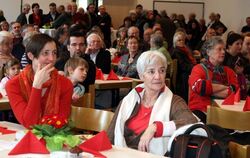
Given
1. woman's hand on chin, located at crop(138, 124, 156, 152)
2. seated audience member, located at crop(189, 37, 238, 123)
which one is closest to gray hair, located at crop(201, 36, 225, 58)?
seated audience member, located at crop(189, 37, 238, 123)

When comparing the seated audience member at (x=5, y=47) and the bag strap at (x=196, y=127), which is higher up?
the seated audience member at (x=5, y=47)

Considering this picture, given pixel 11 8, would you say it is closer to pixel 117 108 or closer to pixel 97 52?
pixel 97 52

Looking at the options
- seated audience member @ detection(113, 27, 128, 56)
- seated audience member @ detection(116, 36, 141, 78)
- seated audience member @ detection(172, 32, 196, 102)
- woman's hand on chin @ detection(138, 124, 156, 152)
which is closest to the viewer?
woman's hand on chin @ detection(138, 124, 156, 152)

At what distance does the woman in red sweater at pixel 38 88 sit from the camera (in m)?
3.59

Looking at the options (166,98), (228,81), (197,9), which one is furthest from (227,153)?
(197,9)

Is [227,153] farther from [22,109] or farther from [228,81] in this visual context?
[228,81]

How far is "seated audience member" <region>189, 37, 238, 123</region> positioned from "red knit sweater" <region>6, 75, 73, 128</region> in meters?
1.80

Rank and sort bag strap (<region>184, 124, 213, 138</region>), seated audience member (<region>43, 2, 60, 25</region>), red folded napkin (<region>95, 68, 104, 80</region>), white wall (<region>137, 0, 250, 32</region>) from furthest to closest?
white wall (<region>137, 0, 250, 32</region>) < seated audience member (<region>43, 2, 60, 25</region>) < red folded napkin (<region>95, 68, 104, 80</region>) < bag strap (<region>184, 124, 213, 138</region>)

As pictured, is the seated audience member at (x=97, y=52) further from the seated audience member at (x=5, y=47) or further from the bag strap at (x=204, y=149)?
the bag strap at (x=204, y=149)

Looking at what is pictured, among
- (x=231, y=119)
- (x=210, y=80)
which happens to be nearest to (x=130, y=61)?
(x=210, y=80)

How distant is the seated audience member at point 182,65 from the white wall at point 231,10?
8378mm

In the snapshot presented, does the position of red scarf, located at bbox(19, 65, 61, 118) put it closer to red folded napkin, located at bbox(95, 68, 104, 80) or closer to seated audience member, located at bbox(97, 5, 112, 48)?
red folded napkin, located at bbox(95, 68, 104, 80)

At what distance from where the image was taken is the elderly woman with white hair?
133 inches

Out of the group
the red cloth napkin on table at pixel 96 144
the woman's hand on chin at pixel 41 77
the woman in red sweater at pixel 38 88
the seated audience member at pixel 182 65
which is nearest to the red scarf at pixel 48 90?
the woman in red sweater at pixel 38 88
